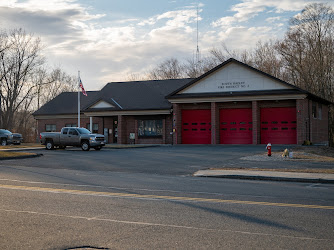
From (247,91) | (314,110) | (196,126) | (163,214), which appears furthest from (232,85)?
(163,214)

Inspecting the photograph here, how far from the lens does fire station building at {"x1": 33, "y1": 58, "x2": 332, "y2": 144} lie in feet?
124

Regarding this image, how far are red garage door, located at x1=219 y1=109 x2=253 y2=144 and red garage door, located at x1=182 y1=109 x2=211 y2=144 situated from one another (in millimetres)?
1391

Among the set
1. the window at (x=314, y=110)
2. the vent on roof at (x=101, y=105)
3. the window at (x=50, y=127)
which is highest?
the vent on roof at (x=101, y=105)

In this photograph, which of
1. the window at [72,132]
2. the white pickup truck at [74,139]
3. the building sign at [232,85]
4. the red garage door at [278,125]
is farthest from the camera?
the building sign at [232,85]

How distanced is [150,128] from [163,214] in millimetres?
36151

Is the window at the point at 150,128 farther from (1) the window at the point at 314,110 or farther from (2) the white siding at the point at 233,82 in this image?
(1) the window at the point at 314,110

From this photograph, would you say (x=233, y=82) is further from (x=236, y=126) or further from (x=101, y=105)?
(x=101, y=105)

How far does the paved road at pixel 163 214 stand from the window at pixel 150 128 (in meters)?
29.3

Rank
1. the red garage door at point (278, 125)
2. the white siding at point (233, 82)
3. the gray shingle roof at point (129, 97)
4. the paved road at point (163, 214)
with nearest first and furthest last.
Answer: the paved road at point (163, 214)
the red garage door at point (278, 125)
the white siding at point (233, 82)
the gray shingle roof at point (129, 97)

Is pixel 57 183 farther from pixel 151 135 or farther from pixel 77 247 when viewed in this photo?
pixel 151 135

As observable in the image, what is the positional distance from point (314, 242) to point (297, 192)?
5.77m

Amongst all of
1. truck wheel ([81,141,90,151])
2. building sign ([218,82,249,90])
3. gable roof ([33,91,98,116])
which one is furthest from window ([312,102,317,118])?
gable roof ([33,91,98,116])

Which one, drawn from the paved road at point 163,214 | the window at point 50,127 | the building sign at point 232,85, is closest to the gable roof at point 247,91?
the building sign at point 232,85

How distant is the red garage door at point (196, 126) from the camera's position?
40.7 meters
